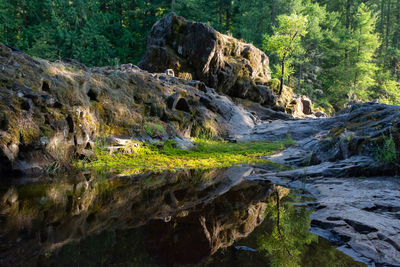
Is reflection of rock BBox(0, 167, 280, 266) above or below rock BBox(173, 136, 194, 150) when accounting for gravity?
below

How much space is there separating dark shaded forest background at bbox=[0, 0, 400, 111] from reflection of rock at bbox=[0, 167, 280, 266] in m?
28.8

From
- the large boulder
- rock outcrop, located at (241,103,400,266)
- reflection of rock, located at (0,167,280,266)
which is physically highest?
the large boulder

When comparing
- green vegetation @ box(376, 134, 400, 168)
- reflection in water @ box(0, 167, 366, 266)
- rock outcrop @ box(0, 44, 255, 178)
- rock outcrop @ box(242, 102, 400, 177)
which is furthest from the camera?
rock outcrop @ box(0, 44, 255, 178)

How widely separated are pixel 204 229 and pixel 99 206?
5.80 ft

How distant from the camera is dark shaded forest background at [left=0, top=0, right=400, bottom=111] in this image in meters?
31.4

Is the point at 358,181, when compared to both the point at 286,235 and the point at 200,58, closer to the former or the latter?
the point at 286,235

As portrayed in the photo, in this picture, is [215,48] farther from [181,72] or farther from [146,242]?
[146,242]

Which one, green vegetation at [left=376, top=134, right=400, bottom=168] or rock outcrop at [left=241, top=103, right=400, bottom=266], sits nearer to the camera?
rock outcrop at [left=241, top=103, right=400, bottom=266]

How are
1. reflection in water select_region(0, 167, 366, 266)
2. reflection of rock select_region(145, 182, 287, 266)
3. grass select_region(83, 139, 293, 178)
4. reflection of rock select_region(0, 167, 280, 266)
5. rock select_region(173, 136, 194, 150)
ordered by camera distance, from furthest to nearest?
rock select_region(173, 136, 194, 150)
grass select_region(83, 139, 293, 178)
reflection of rock select_region(0, 167, 280, 266)
reflection of rock select_region(145, 182, 287, 266)
reflection in water select_region(0, 167, 366, 266)

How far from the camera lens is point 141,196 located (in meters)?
4.67

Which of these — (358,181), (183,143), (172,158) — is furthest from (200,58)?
(358,181)

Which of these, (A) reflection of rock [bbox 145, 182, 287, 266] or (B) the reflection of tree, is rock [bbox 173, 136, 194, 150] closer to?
(A) reflection of rock [bbox 145, 182, 287, 266]

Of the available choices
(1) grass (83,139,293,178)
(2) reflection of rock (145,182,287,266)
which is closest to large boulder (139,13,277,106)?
(1) grass (83,139,293,178)

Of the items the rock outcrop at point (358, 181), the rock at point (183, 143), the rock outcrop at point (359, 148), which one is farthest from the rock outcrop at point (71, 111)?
the rock outcrop at point (359, 148)
